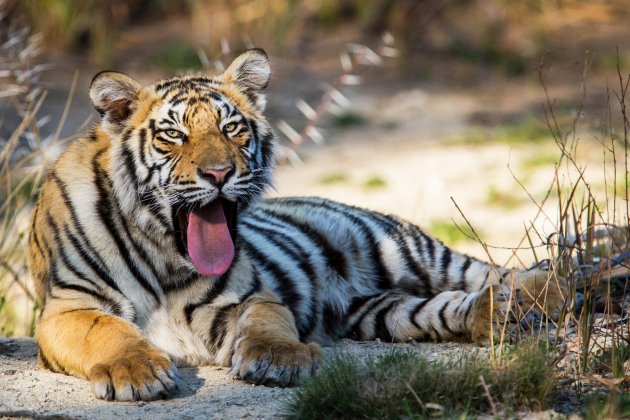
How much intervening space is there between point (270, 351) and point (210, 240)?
18.8 inches

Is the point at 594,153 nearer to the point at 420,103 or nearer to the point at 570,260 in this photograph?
the point at 420,103

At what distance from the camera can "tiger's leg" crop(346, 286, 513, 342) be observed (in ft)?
12.6

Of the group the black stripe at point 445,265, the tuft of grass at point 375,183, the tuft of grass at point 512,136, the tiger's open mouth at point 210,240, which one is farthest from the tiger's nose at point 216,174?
the tuft of grass at point 512,136

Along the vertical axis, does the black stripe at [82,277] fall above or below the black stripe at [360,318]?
above

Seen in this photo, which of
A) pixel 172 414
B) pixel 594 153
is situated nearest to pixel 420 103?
pixel 594 153

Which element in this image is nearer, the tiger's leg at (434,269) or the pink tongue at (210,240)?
the pink tongue at (210,240)

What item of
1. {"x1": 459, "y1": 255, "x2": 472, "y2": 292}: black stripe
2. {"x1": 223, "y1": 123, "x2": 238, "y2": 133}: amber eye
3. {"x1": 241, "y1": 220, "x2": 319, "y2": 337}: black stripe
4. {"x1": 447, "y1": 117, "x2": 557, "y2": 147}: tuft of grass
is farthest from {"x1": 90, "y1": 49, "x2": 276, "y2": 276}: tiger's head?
{"x1": 447, "y1": 117, "x2": 557, "y2": 147}: tuft of grass

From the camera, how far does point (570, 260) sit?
11.3ft

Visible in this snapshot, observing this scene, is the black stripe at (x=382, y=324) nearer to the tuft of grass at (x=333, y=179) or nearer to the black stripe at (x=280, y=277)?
the black stripe at (x=280, y=277)

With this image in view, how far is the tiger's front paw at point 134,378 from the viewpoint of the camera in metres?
3.14

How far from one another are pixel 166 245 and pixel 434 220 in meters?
3.87

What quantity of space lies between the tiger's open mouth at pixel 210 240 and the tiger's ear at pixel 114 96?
45 cm

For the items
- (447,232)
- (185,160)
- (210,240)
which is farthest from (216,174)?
(447,232)

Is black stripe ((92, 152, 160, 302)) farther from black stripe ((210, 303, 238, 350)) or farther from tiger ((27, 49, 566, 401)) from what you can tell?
black stripe ((210, 303, 238, 350))
